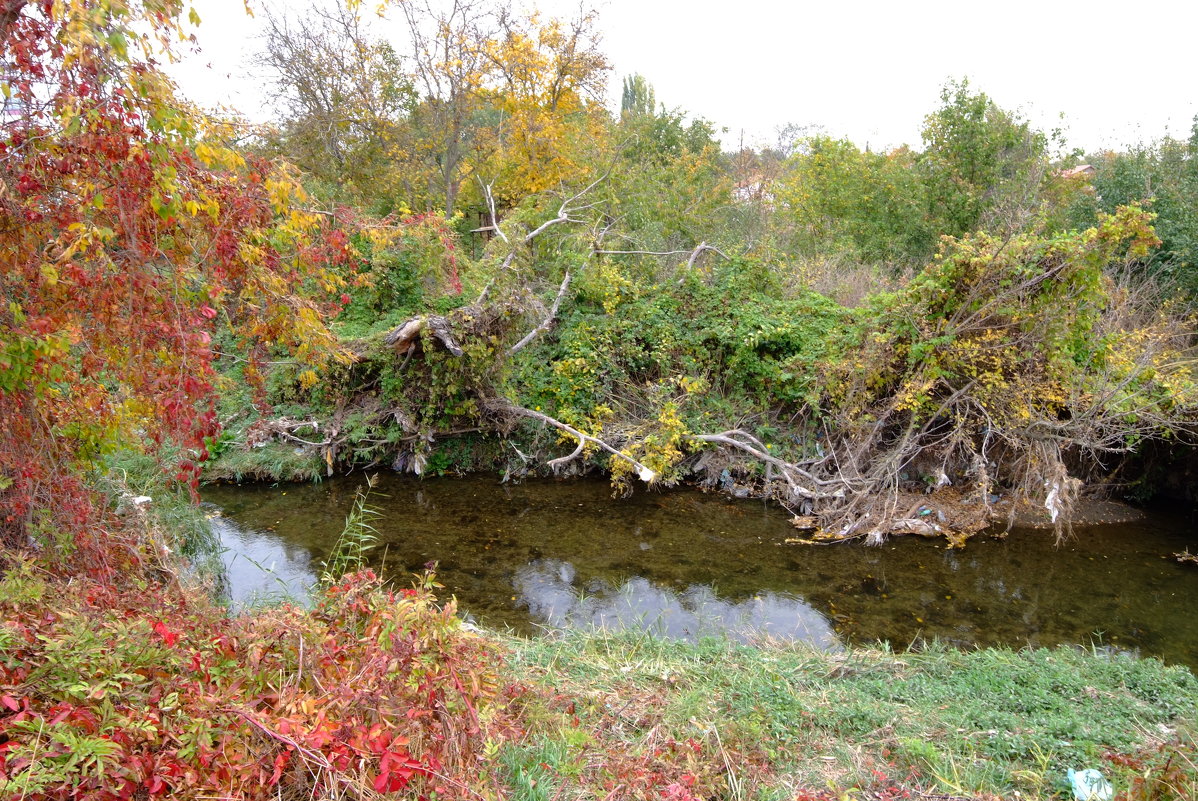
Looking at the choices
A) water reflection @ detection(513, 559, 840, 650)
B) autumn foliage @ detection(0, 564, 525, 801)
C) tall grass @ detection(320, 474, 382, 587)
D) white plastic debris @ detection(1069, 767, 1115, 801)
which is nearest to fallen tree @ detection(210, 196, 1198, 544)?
tall grass @ detection(320, 474, 382, 587)

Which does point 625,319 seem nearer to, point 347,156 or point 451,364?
point 451,364

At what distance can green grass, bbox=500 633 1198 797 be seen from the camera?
147 inches

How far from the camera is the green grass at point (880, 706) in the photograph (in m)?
3.75

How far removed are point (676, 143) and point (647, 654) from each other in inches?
796

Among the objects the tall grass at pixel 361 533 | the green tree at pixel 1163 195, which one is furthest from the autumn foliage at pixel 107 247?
the green tree at pixel 1163 195

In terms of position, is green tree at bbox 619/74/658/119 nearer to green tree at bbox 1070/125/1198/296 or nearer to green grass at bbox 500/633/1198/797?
green tree at bbox 1070/125/1198/296

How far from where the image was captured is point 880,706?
4.58m

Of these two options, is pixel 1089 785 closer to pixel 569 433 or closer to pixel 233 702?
pixel 233 702

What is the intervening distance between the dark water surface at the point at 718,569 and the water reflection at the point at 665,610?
0.9 inches

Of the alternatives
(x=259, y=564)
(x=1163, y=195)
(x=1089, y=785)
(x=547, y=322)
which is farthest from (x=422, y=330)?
(x=1163, y=195)

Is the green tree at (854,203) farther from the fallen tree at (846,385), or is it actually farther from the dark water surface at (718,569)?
the dark water surface at (718,569)

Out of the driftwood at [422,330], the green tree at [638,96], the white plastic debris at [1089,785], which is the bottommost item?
the white plastic debris at [1089,785]

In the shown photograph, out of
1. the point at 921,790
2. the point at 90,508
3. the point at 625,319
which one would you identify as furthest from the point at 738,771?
the point at 625,319

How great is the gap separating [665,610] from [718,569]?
124cm
